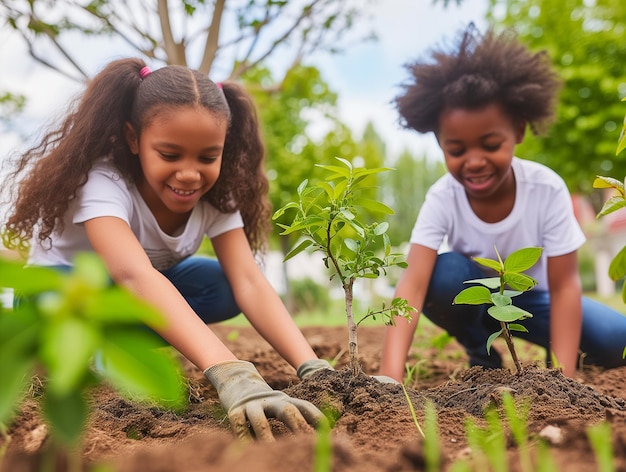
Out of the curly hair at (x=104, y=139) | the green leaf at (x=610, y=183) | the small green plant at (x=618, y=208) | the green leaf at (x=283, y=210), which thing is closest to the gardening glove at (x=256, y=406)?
the green leaf at (x=283, y=210)

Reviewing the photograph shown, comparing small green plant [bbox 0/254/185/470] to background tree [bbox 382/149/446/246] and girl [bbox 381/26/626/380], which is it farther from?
background tree [bbox 382/149/446/246]

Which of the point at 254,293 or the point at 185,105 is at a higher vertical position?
the point at 185,105

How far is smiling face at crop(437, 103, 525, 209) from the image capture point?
6.74ft

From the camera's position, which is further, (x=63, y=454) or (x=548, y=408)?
(x=548, y=408)

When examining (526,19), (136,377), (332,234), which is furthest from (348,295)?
(526,19)

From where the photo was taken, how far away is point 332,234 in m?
1.47

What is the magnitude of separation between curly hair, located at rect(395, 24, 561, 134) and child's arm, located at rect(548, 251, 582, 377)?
57 centimetres

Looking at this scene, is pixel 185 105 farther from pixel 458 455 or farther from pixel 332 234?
pixel 458 455

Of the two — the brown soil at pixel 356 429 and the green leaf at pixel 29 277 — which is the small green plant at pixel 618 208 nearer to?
the brown soil at pixel 356 429

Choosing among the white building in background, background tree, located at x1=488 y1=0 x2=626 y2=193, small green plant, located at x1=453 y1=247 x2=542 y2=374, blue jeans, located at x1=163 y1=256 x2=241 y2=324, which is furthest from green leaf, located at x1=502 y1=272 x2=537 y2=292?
the white building in background

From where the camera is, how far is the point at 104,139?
6.15ft

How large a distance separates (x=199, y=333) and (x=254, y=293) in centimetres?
55

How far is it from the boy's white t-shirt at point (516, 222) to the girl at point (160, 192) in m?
0.64

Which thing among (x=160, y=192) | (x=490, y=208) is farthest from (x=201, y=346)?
(x=490, y=208)
